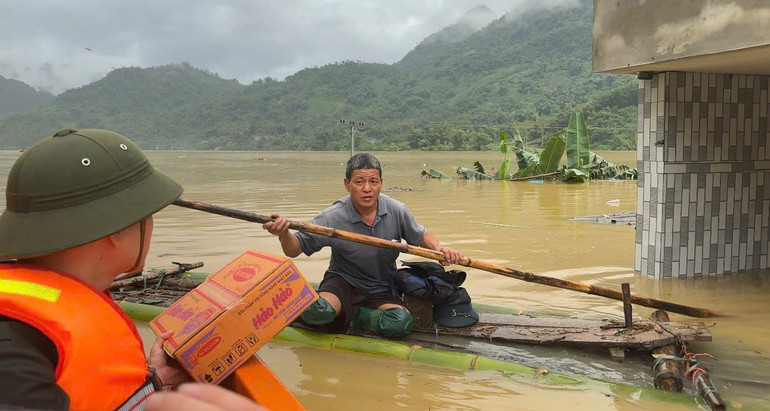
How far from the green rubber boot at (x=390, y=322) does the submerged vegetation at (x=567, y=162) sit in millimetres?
12831

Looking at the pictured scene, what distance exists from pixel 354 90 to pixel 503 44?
95.8 ft

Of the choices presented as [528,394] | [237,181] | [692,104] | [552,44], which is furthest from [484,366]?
[552,44]

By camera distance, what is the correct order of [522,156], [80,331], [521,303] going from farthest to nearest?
[522,156], [521,303], [80,331]

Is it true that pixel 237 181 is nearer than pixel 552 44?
Yes

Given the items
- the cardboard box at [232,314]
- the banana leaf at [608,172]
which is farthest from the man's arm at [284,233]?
the banana leaf at [608,172]

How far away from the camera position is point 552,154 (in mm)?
19078

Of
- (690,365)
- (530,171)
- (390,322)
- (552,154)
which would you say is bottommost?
(690,365)

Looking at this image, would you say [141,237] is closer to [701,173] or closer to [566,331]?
[566,331]

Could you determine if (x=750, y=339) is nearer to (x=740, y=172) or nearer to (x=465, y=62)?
(x=740, y=172)

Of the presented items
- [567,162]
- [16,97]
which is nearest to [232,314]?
[567,162]

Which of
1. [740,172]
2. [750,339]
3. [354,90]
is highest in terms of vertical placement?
[354,90]

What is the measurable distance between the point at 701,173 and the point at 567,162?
13682mm

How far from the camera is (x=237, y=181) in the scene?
2234 cm

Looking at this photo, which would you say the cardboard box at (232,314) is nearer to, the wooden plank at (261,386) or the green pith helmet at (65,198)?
the wooden plank at (261,386)
